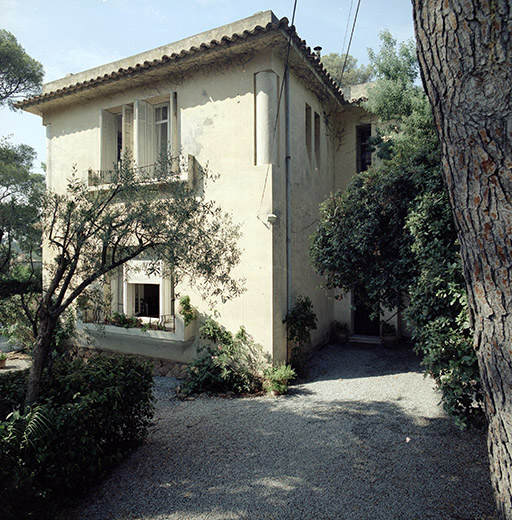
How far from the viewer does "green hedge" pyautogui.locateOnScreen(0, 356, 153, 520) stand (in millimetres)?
3504

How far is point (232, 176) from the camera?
8.41 m

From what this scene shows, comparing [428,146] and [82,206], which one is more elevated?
[428,146]

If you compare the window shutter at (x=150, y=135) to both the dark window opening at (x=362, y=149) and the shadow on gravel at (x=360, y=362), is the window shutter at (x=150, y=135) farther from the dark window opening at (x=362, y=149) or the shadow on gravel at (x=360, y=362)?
the shadow on gravel at (x=360, y=362)

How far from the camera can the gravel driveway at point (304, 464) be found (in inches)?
154

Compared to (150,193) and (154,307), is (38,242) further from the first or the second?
(154,307)

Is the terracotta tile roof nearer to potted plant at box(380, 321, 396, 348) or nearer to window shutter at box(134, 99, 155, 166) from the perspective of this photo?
window shutter at box(134, 99, 155, 166)

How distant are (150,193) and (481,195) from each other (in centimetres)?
427

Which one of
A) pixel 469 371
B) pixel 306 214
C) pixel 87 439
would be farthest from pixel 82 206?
pixel 306 214

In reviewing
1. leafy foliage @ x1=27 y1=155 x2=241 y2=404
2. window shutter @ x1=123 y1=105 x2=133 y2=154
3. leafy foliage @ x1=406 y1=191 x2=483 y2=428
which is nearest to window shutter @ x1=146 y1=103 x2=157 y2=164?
window shutter @ x1=123 y1=105 x2=133 y2=154

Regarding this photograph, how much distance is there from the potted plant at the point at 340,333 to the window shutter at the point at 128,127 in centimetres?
825

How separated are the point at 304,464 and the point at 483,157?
4.33 metres

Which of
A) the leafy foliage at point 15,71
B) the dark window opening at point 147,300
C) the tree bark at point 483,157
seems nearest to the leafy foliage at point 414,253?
the tree bark at point 483,157

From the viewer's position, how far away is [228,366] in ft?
26.2

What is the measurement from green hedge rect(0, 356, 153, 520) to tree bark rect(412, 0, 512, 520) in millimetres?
4062
